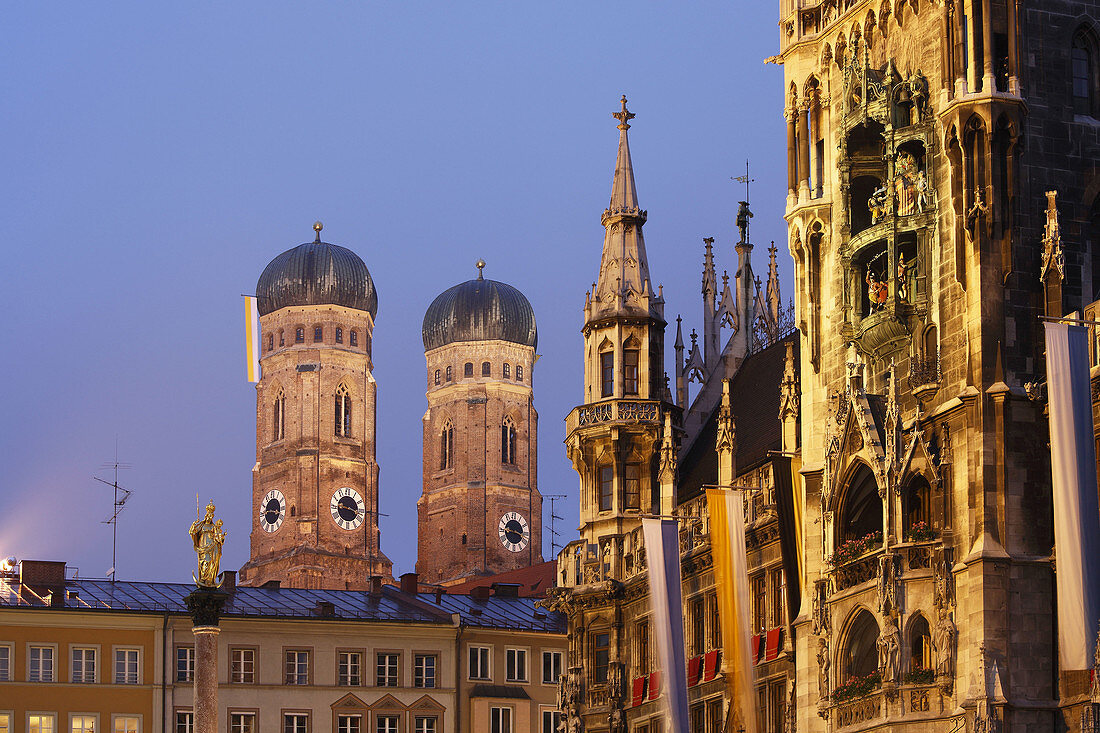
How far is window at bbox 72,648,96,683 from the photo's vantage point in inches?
3959

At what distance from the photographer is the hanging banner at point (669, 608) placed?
63094 millimetres

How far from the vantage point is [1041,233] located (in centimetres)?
5281

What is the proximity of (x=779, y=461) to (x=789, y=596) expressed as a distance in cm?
390

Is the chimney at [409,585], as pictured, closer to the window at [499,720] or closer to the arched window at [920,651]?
the window at [499,720]

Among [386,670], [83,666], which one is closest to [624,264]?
[386,670]

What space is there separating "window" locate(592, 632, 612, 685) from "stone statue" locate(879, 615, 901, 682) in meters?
25.4

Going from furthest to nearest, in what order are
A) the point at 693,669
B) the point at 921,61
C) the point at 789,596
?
the point at 693,669 → the point at 789,596 → the point at 921,61

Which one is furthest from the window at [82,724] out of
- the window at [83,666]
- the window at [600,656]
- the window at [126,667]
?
the window at [600,656]

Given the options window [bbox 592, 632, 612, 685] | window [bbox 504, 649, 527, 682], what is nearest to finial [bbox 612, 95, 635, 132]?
window [bbox 592, 632, 612, 685]

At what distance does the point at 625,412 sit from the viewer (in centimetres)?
7794

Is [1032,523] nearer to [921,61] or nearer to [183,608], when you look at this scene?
[921,61]

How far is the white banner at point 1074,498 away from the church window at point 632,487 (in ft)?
98.8

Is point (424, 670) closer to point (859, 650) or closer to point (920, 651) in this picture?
point (859, 650)

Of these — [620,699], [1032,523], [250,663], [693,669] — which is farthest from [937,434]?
[250,663]
